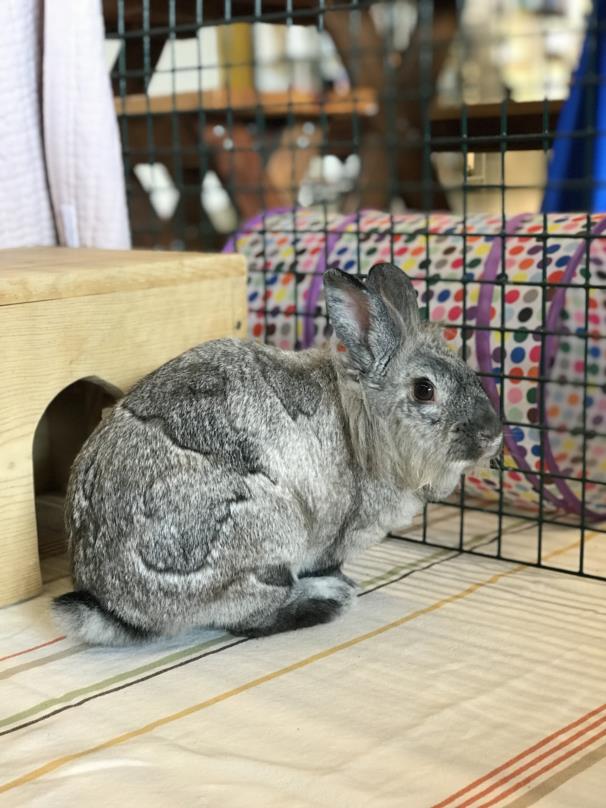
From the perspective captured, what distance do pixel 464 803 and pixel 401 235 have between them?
155 cm

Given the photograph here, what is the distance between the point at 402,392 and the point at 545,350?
1.60 feet

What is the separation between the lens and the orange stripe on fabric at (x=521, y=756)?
1.27 m

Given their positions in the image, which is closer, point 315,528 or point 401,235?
point 315,528

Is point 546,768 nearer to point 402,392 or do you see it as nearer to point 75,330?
point 402,392

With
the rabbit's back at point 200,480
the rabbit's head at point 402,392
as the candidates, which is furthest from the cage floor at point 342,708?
the rabbit's head at point 402,392

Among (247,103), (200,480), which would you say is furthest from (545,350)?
(247,103)

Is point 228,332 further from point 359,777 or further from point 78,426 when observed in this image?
point 359,777

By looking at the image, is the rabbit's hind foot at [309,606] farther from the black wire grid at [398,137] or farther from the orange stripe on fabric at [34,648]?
the black wire grid at [398,137]

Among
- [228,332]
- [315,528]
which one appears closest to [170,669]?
[315,528]

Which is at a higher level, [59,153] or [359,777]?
[59,153]

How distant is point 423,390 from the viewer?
5.80ft

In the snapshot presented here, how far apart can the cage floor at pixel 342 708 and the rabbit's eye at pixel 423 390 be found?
1.32ft

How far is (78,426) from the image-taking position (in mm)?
2453

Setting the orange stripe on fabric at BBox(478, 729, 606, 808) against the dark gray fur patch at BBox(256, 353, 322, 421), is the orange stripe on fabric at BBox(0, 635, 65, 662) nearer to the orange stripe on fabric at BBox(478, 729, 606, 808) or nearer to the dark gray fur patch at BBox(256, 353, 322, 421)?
the dark gray fur patch at BBox(256, 353, 322, 421)
